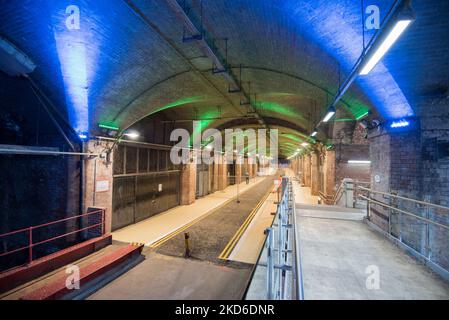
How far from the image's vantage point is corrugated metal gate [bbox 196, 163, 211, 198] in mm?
19453

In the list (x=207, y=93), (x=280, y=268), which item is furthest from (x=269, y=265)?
(x=207, y=93)

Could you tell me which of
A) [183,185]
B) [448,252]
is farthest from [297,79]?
[183,185]

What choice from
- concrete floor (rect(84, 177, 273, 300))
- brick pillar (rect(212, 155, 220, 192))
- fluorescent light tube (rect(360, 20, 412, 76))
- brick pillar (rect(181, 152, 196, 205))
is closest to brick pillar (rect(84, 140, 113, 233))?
concrete floor (rect(84, 177, 273, 300))

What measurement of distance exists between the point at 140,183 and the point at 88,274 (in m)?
6.50

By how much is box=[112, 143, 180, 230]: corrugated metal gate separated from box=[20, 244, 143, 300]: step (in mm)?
3539

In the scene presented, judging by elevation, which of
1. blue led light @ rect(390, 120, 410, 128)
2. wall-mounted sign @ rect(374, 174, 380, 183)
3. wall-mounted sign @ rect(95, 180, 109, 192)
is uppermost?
blue led light @ rect(390, 120, 410, 128)

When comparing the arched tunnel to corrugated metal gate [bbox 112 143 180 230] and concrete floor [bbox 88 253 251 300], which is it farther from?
corrugated metal gate [bbox 112 143 180 230]

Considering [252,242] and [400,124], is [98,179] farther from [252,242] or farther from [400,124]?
[400,124]

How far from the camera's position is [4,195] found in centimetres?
759

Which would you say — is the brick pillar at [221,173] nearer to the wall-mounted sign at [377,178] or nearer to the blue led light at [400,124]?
the wall-mounted sign at [377,178]

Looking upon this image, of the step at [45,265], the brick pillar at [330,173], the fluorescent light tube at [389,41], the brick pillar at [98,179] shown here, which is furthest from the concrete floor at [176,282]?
the brick pillar at [330,173]

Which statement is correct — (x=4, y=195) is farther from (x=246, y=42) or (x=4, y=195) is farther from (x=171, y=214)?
(x=246, y=42)

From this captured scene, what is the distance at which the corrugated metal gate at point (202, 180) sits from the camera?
19453mm
